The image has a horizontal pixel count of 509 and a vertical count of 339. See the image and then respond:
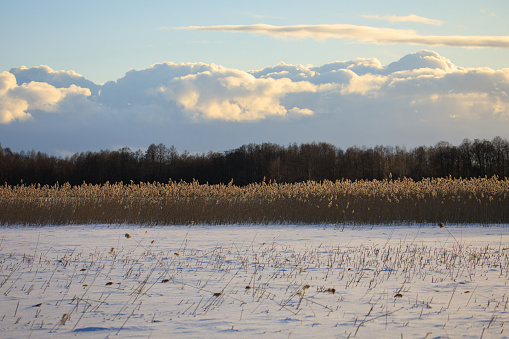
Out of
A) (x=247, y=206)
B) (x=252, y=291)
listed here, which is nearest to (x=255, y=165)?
(x=247, y=206)

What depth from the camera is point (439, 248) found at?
33.7 feet

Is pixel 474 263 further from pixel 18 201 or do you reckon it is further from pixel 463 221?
pixel 18 201

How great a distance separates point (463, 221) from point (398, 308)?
1372 cm

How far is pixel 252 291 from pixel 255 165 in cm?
6056

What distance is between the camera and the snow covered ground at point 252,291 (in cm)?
461

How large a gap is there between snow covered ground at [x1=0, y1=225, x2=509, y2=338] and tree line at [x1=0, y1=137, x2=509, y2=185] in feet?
158

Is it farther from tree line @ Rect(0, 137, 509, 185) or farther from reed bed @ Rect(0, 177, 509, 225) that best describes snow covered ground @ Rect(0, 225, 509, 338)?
tree line @ Rect(0, 137, 509, 185)

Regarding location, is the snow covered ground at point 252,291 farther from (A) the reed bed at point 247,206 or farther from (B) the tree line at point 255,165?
(B) the tree line at point 255,165

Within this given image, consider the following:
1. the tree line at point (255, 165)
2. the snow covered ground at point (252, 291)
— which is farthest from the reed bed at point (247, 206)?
the tree line at point (255, 165)

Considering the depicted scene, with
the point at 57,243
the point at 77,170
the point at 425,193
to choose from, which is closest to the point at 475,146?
the point at 425,193

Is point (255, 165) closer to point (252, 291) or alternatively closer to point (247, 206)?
point (247, 206)

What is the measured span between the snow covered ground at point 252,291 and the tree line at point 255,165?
48.3 meters

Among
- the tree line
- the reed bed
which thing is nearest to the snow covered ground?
the reed bed

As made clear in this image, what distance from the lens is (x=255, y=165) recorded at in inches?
2621
